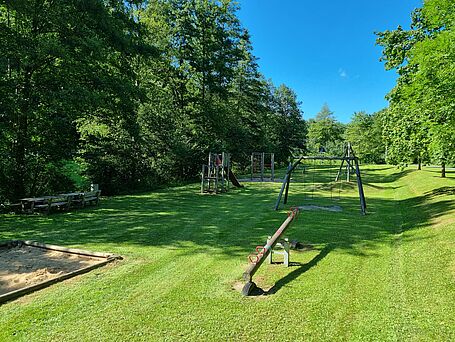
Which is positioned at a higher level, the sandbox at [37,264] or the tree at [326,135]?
the tree at [326,135]

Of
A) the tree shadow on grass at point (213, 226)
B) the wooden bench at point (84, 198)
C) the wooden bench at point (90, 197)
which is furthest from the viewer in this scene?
the wooden bench at point (90, 197)

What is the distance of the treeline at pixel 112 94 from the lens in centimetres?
1127

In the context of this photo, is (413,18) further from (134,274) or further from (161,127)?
(134,274)

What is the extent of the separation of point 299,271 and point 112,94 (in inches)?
439

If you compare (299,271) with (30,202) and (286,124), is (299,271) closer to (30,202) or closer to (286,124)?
(30,202)

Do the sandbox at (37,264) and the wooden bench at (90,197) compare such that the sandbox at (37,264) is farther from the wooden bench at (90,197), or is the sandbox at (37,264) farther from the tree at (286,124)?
the tree at (286,124)

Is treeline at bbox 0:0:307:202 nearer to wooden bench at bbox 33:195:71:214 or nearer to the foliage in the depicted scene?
wooden bench at bbox 33:195:71:214

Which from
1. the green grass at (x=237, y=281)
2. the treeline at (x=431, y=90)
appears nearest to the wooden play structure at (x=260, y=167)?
the treeline at (x=431, y=90)

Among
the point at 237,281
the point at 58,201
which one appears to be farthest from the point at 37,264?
the point at 58,201

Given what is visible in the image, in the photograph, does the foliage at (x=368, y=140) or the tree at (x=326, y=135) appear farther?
the tree at (x=326, y=135)

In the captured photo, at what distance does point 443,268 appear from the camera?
5152mm

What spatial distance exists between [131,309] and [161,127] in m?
18.1

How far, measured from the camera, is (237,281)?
4.85 metres

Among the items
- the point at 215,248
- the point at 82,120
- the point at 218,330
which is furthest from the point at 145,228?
the point at 82,120
